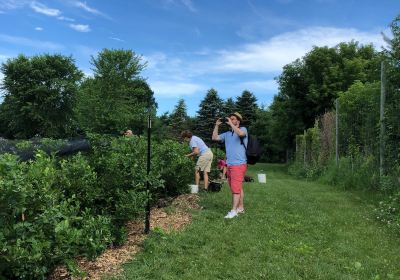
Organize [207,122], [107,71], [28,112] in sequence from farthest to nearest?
[207,122] < [28,112] < [107,71]

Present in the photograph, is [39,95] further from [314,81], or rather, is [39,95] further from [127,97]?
[314,81]

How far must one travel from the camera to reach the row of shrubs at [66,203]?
4016 millimetres

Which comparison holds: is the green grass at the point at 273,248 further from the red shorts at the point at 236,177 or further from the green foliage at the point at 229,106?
the green foliage at the point at 229,106

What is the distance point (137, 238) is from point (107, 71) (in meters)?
40.5

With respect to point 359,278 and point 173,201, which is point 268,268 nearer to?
point 359,278

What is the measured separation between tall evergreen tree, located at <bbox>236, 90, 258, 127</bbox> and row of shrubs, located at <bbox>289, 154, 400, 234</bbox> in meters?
44.1

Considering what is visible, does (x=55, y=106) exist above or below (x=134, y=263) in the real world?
above

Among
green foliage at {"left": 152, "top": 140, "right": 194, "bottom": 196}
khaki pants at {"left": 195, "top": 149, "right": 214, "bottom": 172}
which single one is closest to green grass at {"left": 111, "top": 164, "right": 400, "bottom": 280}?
green foliage at {"left": 152, "top": 140, "right": 194, "bottom": 196}

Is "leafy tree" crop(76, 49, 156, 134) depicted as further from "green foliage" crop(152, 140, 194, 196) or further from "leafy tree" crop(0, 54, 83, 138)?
"green foliage" crop(152, 140, 194, 196)

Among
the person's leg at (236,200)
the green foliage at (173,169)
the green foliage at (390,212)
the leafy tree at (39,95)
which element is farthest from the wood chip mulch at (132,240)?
the leafy tree at (39,95)

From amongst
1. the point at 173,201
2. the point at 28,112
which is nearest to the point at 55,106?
the point at 28,112

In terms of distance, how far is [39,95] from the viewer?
160 feet

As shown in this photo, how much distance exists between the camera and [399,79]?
9.96 m

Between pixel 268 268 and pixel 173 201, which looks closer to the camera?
pixel 268 268
